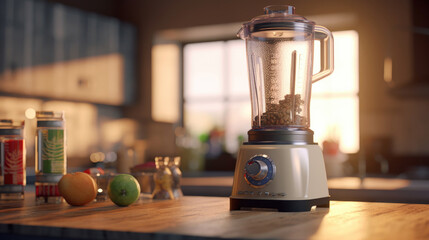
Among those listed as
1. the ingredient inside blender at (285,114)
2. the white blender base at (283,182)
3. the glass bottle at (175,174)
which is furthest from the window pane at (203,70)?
the white blender base at (283,182)

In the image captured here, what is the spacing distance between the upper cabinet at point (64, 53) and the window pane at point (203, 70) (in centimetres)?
53

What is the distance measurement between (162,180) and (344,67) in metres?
3.73

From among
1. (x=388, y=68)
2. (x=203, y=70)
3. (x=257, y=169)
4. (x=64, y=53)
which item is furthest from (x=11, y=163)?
(x=203, y=70)

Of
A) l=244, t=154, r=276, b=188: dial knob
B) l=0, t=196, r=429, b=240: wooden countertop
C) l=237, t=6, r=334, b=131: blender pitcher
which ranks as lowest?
l=0, t=196, r=429, b=240: wooden countertop

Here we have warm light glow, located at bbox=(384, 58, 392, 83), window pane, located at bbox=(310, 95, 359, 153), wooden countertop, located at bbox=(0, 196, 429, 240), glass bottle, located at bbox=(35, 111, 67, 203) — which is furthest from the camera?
window pane, located at bbox=(310, 95, 359, 153)

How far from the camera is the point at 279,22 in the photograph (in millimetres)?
1223

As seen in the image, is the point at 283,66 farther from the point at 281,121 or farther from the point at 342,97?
the point at 342,97

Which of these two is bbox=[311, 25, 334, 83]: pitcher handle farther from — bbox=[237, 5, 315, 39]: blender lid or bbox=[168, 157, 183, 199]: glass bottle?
bbox=[168, 157, 183, 199]: glass bottle

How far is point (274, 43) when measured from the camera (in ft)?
4.46

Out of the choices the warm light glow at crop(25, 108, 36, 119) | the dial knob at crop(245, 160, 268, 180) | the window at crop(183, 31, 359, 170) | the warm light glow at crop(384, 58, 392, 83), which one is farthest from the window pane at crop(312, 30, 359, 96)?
the dial knob at crop(245, 160, 268, 180)

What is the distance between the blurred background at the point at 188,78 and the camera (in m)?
4.08

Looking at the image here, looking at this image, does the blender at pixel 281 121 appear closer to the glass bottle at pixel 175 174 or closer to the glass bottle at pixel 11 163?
the glass bottle at pixel 175 174

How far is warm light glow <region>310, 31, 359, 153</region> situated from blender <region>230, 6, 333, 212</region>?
351 cm

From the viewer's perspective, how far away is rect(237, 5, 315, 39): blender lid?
1228mm
